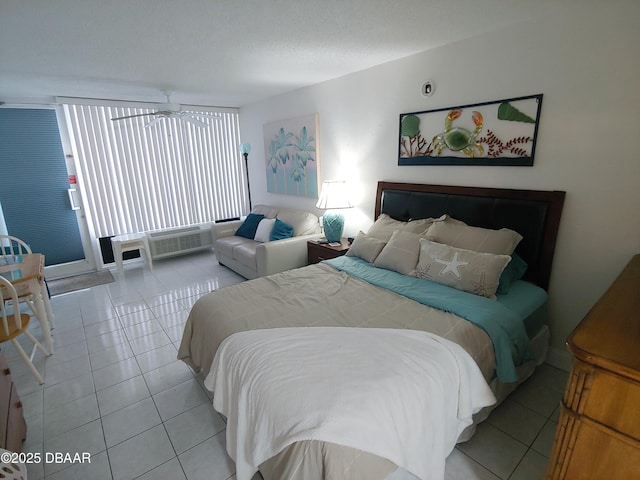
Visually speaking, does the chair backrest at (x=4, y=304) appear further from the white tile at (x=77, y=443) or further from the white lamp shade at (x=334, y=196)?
the white lamp shade at (x=334, y=196)

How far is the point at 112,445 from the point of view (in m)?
1.73

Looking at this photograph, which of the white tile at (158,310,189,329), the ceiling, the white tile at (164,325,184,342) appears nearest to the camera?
the ceiling

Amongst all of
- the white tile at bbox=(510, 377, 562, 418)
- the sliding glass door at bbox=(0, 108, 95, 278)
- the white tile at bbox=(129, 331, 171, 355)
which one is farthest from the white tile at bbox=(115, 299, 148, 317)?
the white tile at bbox=(510, 377, 562, 418)

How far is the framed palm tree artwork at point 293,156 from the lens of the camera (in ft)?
13.0

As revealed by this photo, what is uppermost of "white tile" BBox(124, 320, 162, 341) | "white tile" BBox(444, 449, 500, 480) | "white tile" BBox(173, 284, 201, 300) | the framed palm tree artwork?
the framed palm tree artwork

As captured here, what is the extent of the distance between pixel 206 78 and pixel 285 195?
188 centimetres

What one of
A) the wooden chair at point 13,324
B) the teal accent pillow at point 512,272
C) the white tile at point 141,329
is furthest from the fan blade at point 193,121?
the teal accent pillow at point 512,272

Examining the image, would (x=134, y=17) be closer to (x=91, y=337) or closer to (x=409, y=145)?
(x=409, y=145)

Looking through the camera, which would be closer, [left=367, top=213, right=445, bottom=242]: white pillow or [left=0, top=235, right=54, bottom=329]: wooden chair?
[left=0, top=235, right=54, bottom=329]: wooden chair

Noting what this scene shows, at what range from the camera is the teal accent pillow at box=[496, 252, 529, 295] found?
2049 millimetres

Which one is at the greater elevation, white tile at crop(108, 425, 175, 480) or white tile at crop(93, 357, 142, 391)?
white tile at crop(93, 357, 142, 391)

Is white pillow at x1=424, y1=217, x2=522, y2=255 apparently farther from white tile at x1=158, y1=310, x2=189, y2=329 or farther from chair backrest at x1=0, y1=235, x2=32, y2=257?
chair backrest at x1=0, y1=235, x2=32, y2=257

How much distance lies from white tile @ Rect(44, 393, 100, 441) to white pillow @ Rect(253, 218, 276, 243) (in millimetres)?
2451

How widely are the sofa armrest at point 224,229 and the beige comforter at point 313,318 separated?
248 cm
